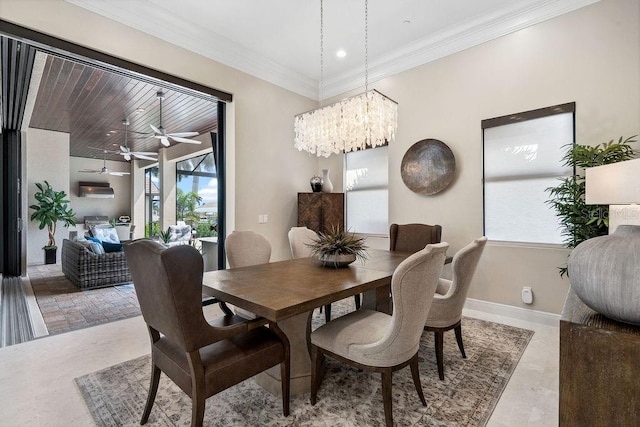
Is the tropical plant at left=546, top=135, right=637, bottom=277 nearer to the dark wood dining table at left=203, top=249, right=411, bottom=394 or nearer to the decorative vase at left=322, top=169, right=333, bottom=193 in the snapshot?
the dark wood dining table at left=203, top=249, right=411, bottom=394

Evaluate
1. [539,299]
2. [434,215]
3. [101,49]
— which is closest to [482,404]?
[539,299]

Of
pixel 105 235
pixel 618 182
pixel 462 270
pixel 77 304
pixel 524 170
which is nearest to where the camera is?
pixel 618 182

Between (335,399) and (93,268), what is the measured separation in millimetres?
4624

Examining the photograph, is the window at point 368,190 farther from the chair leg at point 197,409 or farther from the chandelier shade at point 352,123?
the chair leg at point 197,409

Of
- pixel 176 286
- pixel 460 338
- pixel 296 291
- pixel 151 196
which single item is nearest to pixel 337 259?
pixel 296 291

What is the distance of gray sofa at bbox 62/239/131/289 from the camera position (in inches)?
186

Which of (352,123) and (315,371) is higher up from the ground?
(352,123)

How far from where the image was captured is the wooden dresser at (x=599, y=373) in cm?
77

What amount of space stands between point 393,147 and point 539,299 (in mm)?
2439

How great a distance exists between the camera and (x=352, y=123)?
2750 mm

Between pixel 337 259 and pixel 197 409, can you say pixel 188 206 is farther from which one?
pixel 197 409

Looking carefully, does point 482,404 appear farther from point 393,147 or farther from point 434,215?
point 393,147

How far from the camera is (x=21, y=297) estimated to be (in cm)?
425

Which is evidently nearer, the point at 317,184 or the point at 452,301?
the point at 452,301
